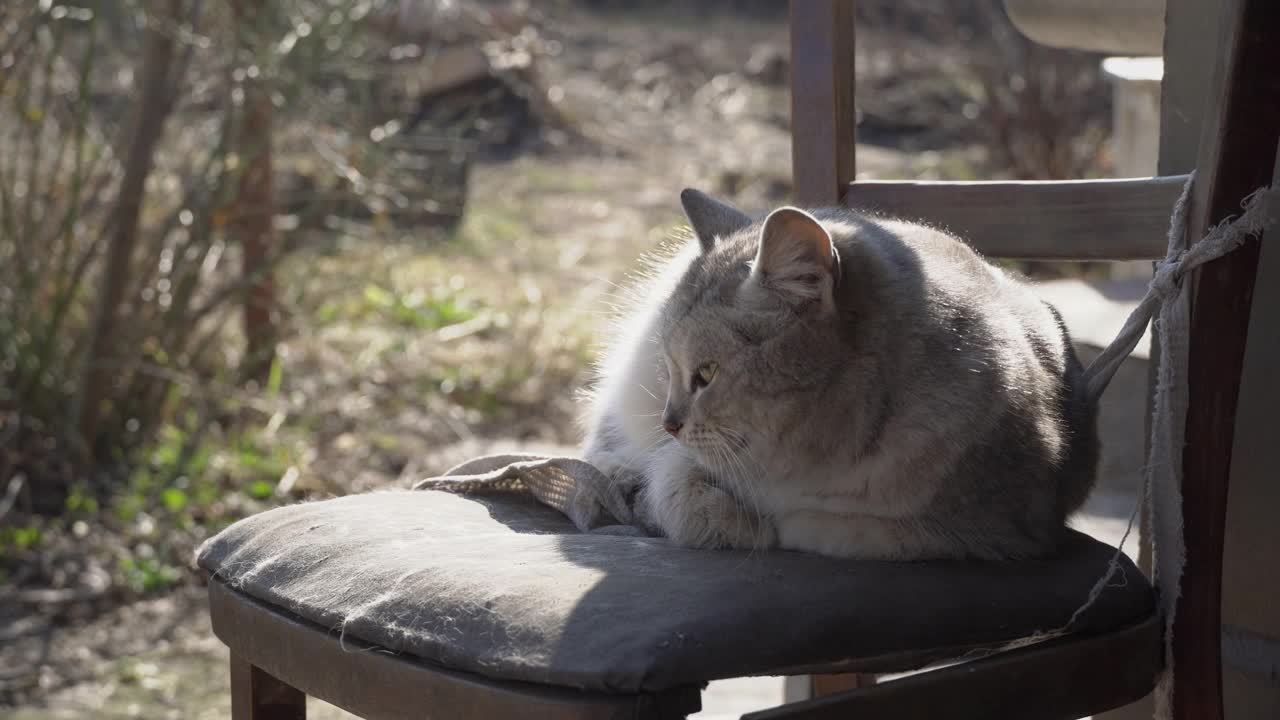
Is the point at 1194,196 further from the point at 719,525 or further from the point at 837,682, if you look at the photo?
the point at 837,682

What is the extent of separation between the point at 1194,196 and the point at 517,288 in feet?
12.7

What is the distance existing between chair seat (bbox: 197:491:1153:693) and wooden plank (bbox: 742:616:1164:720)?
0.07 ft

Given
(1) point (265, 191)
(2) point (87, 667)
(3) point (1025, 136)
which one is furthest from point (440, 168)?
(3) point (1025, 136)

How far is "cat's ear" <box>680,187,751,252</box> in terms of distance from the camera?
1.58 metres

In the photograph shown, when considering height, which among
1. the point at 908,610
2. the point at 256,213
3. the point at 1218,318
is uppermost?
the point at 1218,318

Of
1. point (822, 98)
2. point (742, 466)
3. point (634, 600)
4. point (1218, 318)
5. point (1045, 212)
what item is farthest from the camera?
point (822, 98)

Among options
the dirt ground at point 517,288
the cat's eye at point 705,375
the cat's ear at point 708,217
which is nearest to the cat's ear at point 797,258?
the cat's eye at point 705,375

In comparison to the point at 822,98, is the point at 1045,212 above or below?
below

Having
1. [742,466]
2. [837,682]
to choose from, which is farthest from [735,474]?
[837,682]

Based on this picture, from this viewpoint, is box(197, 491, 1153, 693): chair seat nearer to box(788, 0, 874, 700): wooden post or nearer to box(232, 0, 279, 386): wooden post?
box(788, 0, 874, 700): wooden post

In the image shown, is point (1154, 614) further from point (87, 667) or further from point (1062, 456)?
point (87, 667)

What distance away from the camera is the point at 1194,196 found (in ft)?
4.25

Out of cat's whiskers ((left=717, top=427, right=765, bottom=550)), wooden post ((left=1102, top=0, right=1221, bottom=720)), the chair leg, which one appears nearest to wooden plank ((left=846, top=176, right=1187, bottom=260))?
wooden post ((left=1102, top=0, right=1221, bottom=720))

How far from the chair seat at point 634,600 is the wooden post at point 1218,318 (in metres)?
0.06
